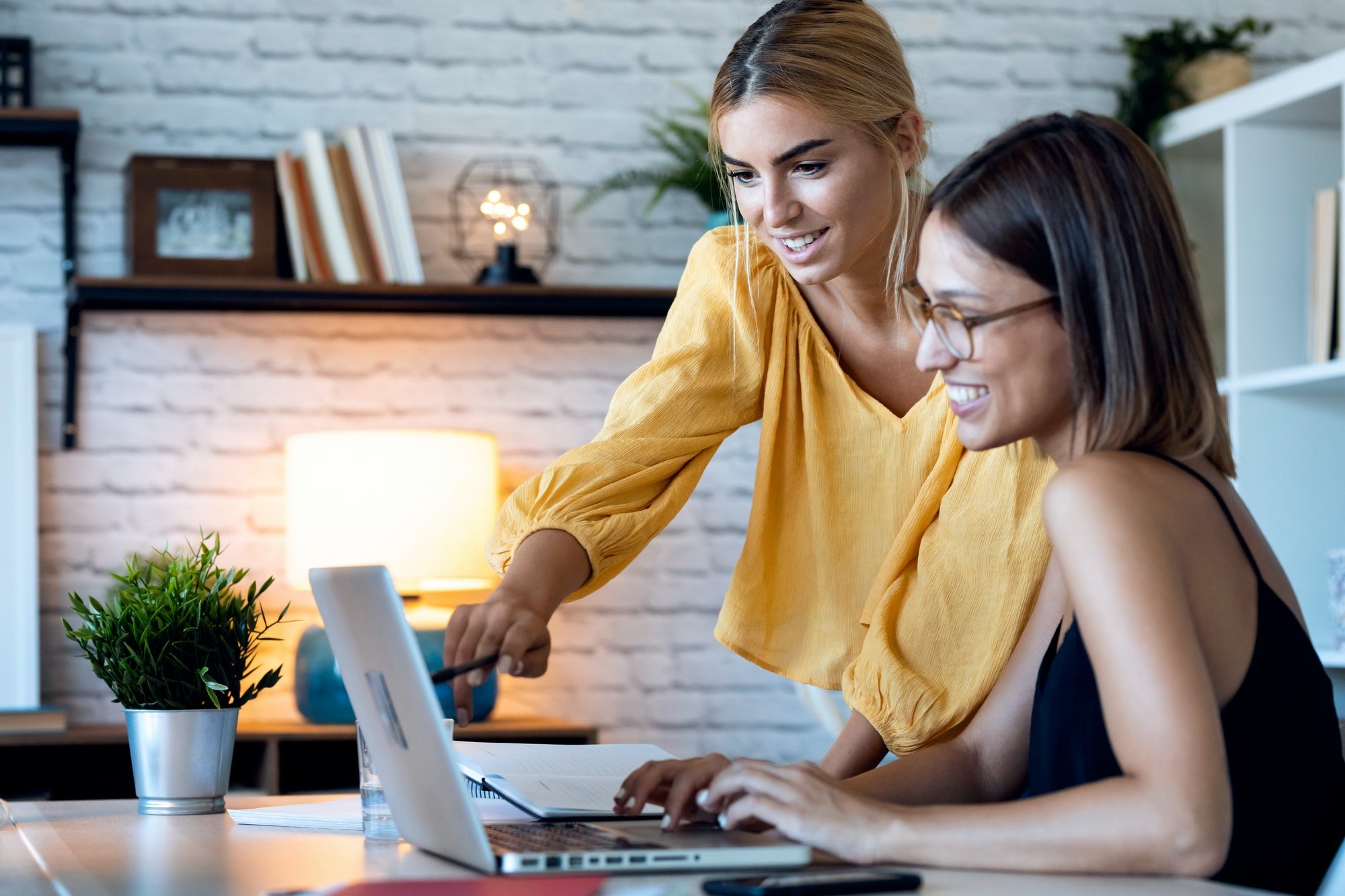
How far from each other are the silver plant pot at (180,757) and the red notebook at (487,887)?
50 cm

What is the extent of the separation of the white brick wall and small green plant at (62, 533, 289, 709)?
1.77 meters

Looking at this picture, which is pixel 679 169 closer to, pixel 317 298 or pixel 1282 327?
pixel 317 298

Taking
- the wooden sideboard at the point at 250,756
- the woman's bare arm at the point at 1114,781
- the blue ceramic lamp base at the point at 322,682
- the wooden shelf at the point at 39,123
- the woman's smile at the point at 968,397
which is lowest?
the wooden sideboard at the point at 250,756

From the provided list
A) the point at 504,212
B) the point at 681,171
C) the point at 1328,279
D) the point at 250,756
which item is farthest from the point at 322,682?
the point at 1328,279

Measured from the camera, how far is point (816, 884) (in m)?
0.85

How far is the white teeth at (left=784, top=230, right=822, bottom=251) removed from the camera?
1.50m

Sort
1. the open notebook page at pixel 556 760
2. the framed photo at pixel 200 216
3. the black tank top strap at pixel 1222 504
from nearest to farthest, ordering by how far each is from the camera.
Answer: the black tank top strap at pixel 1222 504 → the open notebook page at pixel 556 760 → the framed photo at pixel 200 216

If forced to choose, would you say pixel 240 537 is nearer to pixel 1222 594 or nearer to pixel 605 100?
pixel 605 100

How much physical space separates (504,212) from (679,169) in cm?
40

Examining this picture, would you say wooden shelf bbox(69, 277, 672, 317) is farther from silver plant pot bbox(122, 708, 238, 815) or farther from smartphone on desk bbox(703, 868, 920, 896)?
smartphone on desk bbox(703, 868, 920, 896)

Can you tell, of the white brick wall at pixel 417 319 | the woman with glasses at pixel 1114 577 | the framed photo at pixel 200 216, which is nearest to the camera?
the woman with glasses at pixel 1114 577

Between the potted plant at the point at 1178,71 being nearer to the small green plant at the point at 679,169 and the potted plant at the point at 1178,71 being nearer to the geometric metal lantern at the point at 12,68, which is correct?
the small green plant at the point at 679,169

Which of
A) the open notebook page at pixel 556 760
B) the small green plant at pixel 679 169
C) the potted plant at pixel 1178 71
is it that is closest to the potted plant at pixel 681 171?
the small green plant at pixel 679 169

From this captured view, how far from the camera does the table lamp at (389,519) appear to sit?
9.23ft
